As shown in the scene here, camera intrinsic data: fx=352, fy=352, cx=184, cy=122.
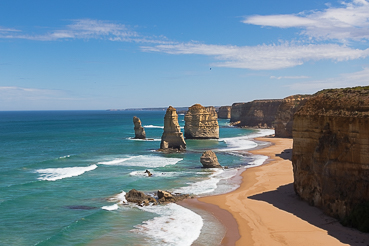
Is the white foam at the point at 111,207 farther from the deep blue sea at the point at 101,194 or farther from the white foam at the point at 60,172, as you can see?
the white foam at the point at 60,172

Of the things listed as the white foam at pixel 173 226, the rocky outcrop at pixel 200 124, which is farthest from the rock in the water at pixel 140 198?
the rocky outcrop at pixel 200 124

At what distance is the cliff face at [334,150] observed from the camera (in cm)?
1928

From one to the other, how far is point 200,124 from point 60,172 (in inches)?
1629

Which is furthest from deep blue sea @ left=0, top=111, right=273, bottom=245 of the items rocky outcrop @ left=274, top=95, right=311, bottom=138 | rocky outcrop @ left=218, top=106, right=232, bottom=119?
rocky outcrop @ left=218, top=106, right=232, bottom=119

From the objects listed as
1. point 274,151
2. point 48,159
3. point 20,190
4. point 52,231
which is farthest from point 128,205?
point 274,151

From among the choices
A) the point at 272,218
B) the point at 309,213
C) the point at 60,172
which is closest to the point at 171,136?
the point at 60,172

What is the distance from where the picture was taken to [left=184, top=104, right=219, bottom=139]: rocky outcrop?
75625mm

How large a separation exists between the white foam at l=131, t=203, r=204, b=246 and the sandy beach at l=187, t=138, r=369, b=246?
67.3 inches

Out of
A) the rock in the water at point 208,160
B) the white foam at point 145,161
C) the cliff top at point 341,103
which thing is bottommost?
the white foam at point 145,161

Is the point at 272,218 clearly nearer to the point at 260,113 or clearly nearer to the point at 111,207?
the point at 111,207

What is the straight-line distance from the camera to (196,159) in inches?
1917

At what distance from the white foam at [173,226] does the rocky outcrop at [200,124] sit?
50511mm

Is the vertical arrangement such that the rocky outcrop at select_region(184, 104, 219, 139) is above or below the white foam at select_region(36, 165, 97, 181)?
above

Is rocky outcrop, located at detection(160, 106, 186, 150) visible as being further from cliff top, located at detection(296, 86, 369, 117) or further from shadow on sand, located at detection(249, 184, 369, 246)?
cliff top, located at detection(296, 86, 369, 117)
